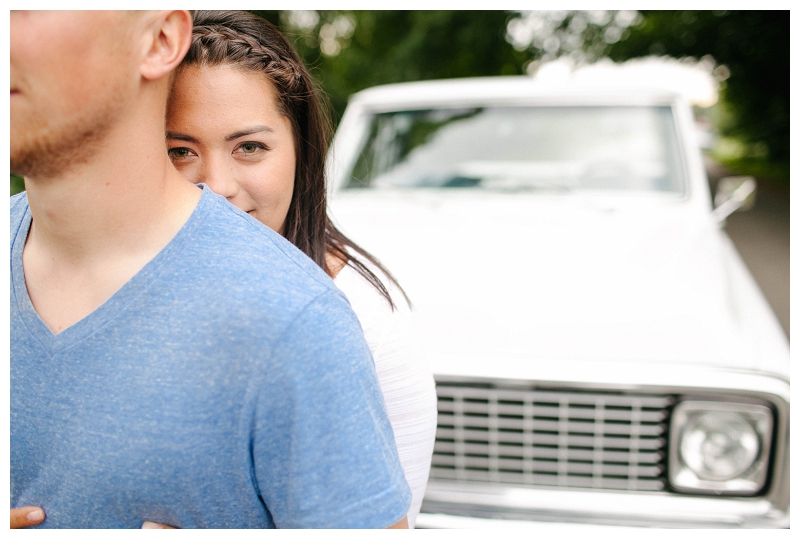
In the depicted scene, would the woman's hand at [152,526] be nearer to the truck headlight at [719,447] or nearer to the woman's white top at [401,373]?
the woman's white top at [401,373]

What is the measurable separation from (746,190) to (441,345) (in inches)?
70.7

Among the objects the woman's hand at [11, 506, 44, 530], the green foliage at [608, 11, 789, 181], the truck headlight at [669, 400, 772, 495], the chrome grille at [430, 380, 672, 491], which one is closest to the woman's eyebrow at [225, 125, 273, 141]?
the woman's hand at [11, 506, 44, 530]

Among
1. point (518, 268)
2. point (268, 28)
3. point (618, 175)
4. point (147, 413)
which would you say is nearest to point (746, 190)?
point (618, 175)

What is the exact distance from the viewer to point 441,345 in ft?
5.78

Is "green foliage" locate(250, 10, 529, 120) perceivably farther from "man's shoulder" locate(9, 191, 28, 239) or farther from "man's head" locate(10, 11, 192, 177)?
"man's head" locate(10, 11, 192, 177)

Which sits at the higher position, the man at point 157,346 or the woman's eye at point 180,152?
the woman's eye at point 180,152

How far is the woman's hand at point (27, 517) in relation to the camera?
923mm

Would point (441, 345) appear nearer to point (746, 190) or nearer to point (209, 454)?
point (209, 454)

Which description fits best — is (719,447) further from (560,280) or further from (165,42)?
(165,42)

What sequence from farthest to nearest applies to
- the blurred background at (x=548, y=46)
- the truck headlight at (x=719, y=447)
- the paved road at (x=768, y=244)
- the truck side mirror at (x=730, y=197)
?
1. the blurred background at (x=548, y=46)
2. the paved road at (x=768, y=244)
3. the truck side mirror at (x=730, y=197)
4. the truck headlight at (x=719, y=447)

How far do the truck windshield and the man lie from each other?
83.2 inches

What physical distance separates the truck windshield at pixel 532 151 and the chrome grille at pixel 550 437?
128 centimetres

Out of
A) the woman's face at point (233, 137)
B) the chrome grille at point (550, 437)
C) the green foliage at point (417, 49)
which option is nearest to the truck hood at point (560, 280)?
the chrome grille at point (550, 437)

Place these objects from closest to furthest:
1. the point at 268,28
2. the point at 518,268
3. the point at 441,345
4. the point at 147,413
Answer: the point at 147,413
the point at 268,28
the point at 441,345
the point at 518,268
